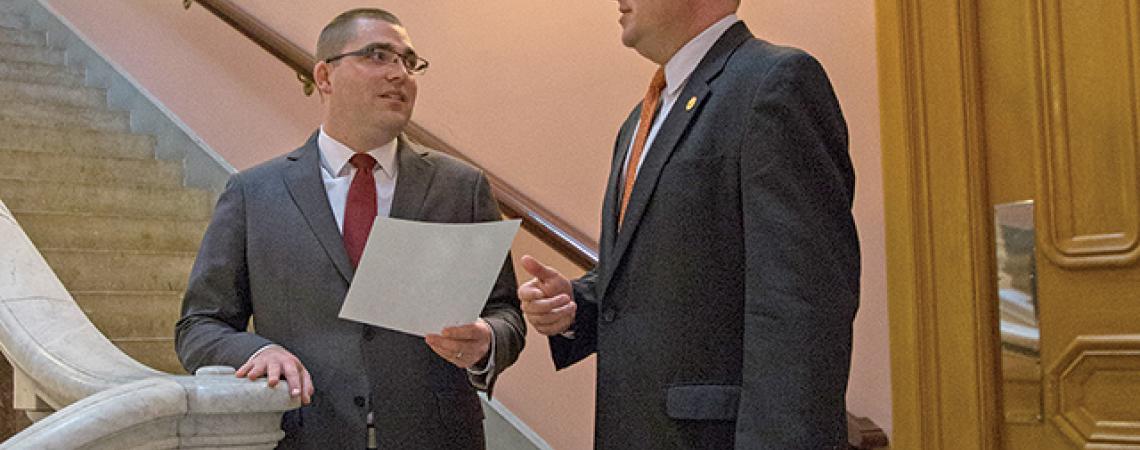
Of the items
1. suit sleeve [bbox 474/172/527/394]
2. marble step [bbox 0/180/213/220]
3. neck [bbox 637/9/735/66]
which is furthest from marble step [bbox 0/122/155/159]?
neck [bbox 637/9/735/66]

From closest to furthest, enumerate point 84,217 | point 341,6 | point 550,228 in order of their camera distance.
A: point 550,228 → point 84,217 → point 341,6

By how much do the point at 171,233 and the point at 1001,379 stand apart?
3.27 metres

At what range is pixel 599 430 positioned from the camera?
182cm

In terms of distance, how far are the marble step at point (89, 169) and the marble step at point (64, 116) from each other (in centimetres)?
36

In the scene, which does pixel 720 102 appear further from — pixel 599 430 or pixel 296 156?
pixel 296 156

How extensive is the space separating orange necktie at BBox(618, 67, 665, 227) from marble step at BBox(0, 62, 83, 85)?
15.7 ft

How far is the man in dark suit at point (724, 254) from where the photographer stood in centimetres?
155

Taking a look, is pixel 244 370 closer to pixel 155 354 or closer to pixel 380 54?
pixel 380 54

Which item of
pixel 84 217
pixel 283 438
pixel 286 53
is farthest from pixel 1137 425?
pixel 84 217

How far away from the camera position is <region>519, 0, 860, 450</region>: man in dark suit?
1552 millimetres

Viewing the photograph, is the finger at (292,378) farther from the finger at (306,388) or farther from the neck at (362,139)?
the neck at (362,139)

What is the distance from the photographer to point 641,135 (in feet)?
6.20

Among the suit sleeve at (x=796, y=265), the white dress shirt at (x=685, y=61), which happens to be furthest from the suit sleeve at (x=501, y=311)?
the suit sleeve at (x=796, y=265)

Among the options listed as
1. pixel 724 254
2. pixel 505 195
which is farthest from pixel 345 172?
pixel 505 195
